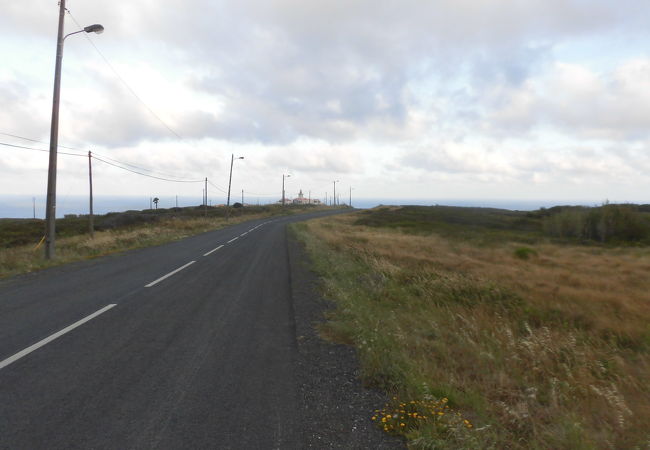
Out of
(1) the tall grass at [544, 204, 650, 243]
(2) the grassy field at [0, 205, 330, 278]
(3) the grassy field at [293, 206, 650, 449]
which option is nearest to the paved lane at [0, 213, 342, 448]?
(3) the grassy field at [293, 206, 650, 449]

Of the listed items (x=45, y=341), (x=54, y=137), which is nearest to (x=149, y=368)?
(x=45, y=341)

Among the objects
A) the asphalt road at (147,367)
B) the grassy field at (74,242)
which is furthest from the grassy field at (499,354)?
the grassy field at (74,242)

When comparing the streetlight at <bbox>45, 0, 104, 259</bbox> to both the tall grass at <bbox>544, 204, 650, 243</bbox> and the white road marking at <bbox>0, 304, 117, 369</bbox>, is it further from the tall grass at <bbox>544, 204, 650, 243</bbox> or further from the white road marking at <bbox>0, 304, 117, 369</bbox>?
the tall grass at <bbox>544, 204, 650, 243</bbox>

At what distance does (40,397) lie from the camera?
3.72 metres

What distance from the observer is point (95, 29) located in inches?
521

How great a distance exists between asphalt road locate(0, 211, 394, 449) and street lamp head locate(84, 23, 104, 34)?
904cm

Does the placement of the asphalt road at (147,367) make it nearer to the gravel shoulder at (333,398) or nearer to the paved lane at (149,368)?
the paved lane at (149,368)

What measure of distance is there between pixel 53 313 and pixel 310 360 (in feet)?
16.4

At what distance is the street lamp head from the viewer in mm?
13195

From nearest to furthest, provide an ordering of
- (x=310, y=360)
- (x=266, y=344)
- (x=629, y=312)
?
(x=310, y=360) → (x=266, y=344) → (x=629, y=312)

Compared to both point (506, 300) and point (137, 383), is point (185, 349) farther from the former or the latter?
point (506, 300)

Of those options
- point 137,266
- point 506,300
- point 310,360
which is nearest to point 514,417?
point 310,360

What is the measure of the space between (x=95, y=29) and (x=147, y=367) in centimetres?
1345

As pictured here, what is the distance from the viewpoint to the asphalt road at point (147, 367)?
3.20 metres
